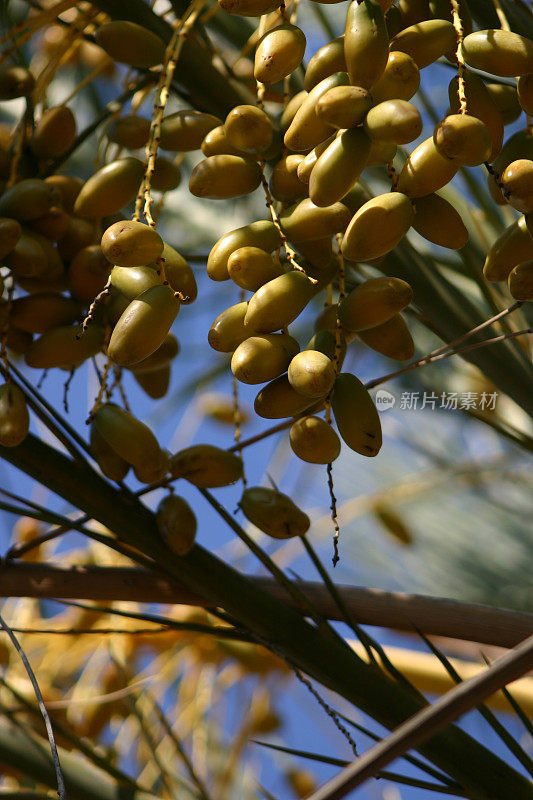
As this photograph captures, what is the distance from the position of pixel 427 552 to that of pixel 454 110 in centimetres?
102

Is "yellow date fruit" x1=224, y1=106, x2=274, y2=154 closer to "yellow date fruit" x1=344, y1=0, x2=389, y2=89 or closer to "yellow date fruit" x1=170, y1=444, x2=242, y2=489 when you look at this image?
"yellow date fruit" x1=344, y1=0, x2=389, y2=89

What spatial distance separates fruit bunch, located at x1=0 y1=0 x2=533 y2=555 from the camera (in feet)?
1.45

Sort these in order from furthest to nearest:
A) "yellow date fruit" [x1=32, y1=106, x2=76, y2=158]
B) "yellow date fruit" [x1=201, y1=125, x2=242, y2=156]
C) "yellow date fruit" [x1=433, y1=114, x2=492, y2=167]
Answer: "yellow date fruit" [x1=32, y1=106, x2=76, y2=158]
"yellow date fruit" [x1=201, y1=125, x2=242, y2=156]
"yellow date fruit" [x1=433, y1=114, x2=492, y2=167]

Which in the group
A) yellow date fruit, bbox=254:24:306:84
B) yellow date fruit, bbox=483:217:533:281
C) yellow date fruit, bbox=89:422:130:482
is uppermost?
yellow date fruit, bbox=254:24:306:84

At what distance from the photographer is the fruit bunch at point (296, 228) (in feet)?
1.45

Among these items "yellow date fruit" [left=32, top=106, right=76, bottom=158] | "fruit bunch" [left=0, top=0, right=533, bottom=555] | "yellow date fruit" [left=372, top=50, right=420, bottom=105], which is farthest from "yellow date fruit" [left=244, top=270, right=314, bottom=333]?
"yellow date fruit" [left=32, top=106, right=76, bottom=158]

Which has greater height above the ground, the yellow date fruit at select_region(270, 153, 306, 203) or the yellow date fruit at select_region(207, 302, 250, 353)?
the yellow date fruit at select_region(270, 153, 306, 203)

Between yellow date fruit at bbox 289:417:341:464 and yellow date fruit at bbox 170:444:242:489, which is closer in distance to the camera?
yellow date fruit at bbox 289:417:341:464

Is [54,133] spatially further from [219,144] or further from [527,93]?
[527,93]

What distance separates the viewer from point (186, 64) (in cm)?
66

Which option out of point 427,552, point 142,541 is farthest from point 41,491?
point 142,541

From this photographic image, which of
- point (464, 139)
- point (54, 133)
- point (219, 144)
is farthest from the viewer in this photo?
point (54, 133)

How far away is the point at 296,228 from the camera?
1.60 ft

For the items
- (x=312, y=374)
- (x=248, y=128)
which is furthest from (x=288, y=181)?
(x=312, y=374)
